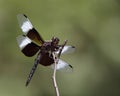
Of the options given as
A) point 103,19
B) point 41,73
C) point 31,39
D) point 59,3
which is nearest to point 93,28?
point 103,19

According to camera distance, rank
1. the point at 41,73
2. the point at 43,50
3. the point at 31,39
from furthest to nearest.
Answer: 1. the point at 41,73
2. the point at 31,39
3. the point at 43,50

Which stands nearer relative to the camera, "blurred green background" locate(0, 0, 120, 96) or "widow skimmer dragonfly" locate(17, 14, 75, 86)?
"widow skimmer dragonfly" locate(17, 14, 75, 86)

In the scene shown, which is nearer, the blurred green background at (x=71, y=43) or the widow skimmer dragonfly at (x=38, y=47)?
the widow skimmer dragonfly at (x=38, y=47)

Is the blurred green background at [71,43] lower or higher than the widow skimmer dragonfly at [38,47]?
lower

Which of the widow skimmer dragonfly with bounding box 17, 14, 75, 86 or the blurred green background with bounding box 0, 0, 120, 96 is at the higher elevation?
the widow skimmer dragonfly with bounding box 17, 14, 75, 86

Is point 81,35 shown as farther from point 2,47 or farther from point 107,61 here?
point 2,47
